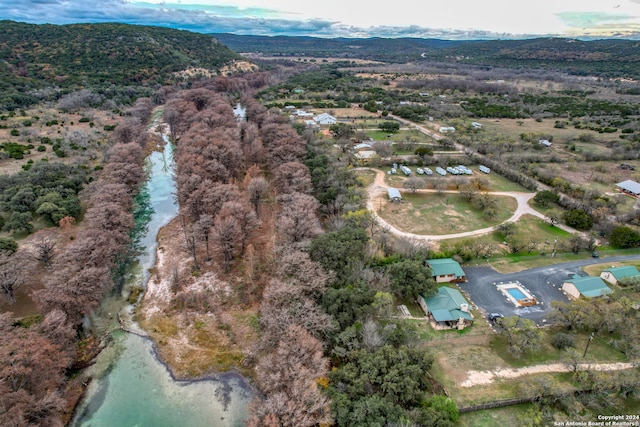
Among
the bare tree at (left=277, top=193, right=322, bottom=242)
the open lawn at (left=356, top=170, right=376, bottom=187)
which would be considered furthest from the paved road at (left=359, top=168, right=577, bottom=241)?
the bare tree at (left=277, top=193, right=322, bottom=242)

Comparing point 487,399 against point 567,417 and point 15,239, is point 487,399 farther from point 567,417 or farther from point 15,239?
point 15,239

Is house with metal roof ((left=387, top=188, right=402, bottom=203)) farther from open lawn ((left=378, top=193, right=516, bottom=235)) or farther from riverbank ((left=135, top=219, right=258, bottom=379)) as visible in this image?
riverbank ((left=135, top=219, right=258, bottom=379))

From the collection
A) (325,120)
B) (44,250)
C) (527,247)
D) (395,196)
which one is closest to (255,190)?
(395,196)

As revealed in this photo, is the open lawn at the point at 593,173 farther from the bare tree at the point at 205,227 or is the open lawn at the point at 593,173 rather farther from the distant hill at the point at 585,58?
the distant hill at the point at 585,58

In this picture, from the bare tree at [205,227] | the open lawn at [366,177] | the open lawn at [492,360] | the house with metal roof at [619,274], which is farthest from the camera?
the open lawn at [366,177]

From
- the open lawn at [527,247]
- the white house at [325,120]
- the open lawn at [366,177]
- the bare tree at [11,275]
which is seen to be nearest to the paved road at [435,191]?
the open lawn at [366,177]

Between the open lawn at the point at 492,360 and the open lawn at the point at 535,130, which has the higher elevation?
the open lawn at the point at 535,130

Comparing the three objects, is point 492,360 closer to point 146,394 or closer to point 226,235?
point 146,394
